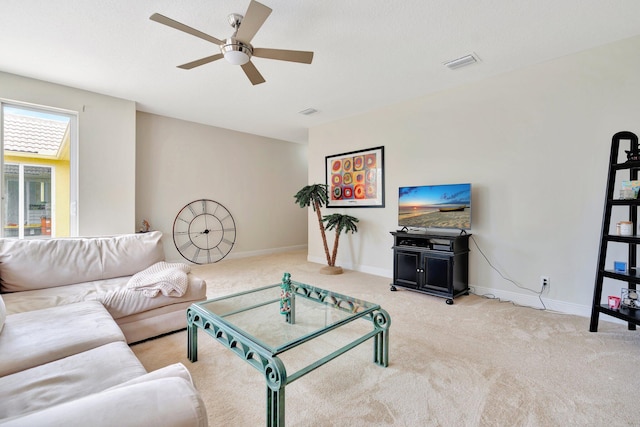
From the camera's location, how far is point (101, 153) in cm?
384

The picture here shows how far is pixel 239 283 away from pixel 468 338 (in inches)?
110

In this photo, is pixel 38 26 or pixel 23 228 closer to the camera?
pixel 38 26

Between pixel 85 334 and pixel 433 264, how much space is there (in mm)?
3100

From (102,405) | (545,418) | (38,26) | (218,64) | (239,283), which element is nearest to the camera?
(102,405)

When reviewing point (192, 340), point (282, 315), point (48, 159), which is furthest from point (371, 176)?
point (48, 159)

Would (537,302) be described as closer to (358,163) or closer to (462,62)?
(462,62)

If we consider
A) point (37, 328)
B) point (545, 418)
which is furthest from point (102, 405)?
point (545, 418)

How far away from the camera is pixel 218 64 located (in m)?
3.00

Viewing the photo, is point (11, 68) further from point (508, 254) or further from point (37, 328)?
point (508, 254)

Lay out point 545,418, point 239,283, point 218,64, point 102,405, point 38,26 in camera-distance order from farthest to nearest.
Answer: point 239,283, point 218,64, point 38,26, point 545,418, point 102,405

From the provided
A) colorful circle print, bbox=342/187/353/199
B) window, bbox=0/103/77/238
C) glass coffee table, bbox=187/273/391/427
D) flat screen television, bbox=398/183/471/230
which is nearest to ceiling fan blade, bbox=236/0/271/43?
glass coffee table, bbox=187/273/391/427

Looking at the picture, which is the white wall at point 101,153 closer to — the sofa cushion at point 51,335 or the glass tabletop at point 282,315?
the sofa cushion at point 51,335

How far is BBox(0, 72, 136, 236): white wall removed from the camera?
3557mm

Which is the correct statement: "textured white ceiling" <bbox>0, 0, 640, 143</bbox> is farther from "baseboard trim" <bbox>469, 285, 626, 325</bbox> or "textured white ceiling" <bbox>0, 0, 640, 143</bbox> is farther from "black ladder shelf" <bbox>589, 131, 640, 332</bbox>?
"baseboard trim" <bbox>469, 285, 626, 325</bbox>
